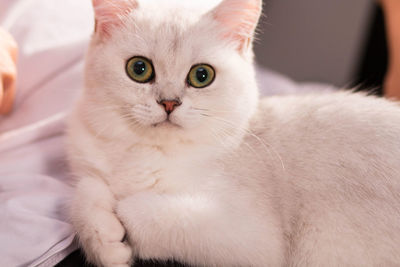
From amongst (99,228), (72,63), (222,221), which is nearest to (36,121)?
(72,63)

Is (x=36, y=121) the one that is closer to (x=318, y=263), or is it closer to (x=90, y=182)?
(x=90, y=182)

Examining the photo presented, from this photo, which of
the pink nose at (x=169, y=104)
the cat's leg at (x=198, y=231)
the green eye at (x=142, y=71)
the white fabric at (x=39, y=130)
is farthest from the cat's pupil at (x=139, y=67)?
the white fabric at (x=39, y=130)

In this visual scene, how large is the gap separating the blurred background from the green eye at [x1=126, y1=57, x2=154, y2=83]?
284cm

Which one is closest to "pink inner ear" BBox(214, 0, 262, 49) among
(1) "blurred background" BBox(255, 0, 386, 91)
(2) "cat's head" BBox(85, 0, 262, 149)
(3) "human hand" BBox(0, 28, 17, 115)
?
(2) "cat's head" BBox(85, 0, 262, 149)

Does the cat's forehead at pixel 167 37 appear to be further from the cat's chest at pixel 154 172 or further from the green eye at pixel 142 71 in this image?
the cat's chest at pixel 154 172

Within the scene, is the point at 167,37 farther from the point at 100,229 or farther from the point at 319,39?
the point at 319,39

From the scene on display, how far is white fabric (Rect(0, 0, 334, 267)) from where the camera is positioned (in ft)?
3.42

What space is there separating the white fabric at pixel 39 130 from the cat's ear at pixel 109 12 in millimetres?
461

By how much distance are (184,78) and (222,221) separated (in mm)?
396

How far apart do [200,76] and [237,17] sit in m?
0.22

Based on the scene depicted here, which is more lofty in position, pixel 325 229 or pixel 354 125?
pixel 354 125

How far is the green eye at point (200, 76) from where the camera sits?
112 centimetres

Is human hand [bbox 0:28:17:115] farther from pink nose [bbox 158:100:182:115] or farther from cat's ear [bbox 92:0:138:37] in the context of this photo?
pink nose [bbox 158:100:182:115]

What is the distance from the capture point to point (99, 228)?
40.9 inches
